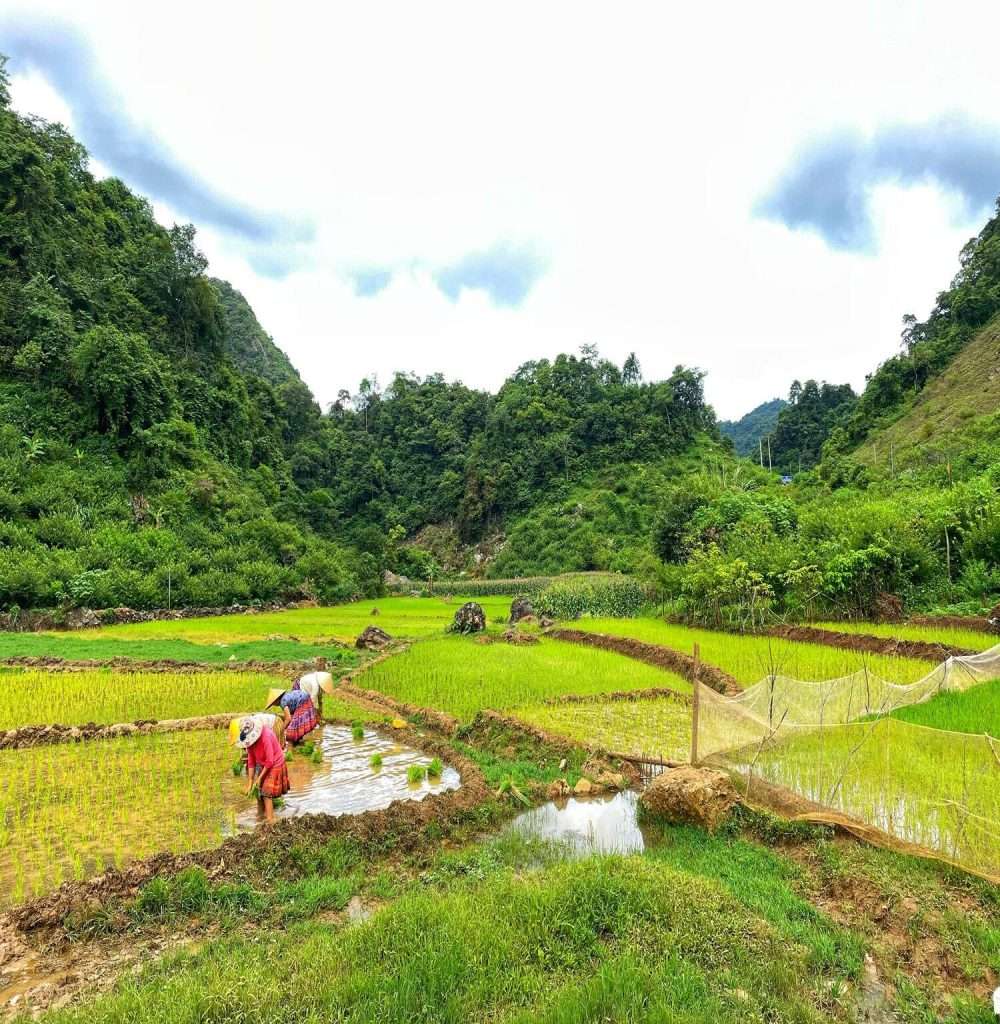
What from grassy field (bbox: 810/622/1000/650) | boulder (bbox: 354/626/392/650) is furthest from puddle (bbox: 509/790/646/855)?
boulder (bbox: 354/626/392/650)

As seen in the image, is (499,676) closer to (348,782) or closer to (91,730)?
(348,782)

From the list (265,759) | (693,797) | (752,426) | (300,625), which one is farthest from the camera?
(752,426)

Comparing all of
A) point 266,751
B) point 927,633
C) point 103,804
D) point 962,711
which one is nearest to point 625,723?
point 962,711

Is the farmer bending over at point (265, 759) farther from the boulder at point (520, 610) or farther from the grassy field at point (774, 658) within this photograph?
the boulder at point (520, 610)

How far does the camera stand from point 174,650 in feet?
60.8

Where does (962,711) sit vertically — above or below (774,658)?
above

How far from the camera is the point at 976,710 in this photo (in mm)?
8344

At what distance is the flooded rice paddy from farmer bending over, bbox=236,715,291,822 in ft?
0.63

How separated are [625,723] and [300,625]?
19.3 meters

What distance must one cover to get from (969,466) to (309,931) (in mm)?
32056

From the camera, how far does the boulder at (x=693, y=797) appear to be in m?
6.26

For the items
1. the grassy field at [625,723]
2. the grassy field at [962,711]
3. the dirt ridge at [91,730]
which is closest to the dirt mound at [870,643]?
the grassy field at [962,711]

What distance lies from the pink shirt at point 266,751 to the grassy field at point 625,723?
4457 mm

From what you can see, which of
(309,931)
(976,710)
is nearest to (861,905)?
(309,931)
